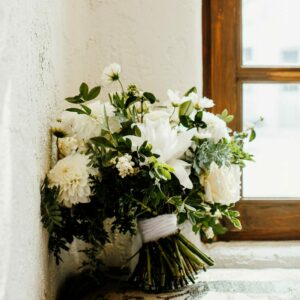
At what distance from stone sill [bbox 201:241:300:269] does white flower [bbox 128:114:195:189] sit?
0.53m

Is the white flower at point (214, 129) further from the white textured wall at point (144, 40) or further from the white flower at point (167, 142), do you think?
the white textured wall at point (144, 40)

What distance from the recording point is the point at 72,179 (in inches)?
38.4

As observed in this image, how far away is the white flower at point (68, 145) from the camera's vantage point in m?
1.02

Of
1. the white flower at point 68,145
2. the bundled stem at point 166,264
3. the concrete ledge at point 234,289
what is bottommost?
the concrete ledge at point 234,289

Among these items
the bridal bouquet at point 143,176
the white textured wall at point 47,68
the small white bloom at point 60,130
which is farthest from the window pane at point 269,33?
the small white bloom at point 60,130

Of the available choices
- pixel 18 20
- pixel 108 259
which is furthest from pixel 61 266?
pixel 18 20

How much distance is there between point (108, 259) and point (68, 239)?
0.40 m

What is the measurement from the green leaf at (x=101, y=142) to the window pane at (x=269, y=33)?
0.74 metres

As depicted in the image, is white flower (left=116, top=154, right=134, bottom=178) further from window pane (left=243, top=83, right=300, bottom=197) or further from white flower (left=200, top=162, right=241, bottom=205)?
window pane (left=243, top=83, right=300, bottom=197)

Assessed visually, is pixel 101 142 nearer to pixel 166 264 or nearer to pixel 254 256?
pixel 166 264

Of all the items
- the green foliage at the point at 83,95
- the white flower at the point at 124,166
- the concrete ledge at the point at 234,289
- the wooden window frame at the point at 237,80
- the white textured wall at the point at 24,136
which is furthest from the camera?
Answer: the wooden window frame at the point at 237,80

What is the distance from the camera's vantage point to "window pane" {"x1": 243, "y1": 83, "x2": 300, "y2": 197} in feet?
5.15

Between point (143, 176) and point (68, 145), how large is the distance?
17 centimetres

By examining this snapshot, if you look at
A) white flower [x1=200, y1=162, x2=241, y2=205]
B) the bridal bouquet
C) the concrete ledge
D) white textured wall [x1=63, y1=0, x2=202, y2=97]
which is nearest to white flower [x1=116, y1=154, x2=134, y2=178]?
the bridal bouquet
